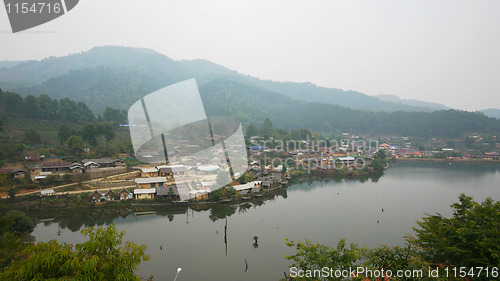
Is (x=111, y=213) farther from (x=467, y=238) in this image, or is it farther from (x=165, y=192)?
(x=467, y=238)

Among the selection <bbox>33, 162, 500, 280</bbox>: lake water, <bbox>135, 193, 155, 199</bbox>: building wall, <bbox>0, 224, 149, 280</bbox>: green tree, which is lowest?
<bbox>33, 162, 500, 280</bbox>: lake water

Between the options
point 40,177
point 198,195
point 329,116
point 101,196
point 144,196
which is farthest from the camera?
point 329,116

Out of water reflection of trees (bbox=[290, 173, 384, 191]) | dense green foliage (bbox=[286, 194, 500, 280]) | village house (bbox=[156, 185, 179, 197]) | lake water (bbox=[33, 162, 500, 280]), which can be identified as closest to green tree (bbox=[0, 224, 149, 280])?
dense green foliage (bbox=[286, 194, 500, 280])

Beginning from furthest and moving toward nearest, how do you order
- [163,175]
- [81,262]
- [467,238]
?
[163,175], [467,238], [81,262]

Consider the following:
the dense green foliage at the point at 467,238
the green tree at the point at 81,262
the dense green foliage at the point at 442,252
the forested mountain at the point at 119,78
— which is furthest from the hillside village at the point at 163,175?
the forested mountain at the point at 119,78

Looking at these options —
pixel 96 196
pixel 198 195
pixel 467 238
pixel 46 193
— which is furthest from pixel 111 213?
pixel 467 238

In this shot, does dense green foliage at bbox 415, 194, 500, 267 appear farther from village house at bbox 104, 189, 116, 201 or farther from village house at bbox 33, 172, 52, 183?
village house at bbox 33, 172, 52, 183

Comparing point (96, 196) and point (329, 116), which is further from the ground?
point (329, 116)
